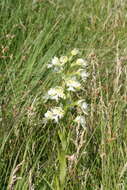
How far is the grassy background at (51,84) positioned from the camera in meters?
1.86

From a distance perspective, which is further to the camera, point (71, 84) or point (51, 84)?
point (51, 84)

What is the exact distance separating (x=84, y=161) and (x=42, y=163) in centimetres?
21

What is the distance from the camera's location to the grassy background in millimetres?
1855

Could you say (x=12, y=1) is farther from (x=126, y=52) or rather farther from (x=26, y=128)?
(x=26, y=128)

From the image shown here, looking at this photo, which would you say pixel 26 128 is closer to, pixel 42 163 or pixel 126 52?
pixel 42 163

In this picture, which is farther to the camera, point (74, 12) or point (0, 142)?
point (74, 12)

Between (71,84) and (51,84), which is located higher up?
(51,84)

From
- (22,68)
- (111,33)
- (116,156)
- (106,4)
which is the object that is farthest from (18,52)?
(106,4)

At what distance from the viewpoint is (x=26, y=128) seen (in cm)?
207

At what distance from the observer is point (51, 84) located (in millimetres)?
2523

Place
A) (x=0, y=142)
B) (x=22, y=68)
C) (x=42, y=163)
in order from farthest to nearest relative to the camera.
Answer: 1. (x=22, y=68)
2. (x=42, y=163)
3. (x=0, y=142)

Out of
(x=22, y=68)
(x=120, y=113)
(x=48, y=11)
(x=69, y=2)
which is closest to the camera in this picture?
(x=120, y=113)

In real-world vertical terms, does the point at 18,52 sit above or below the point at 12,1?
below

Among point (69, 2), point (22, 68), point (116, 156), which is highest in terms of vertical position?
point (69, 2)
